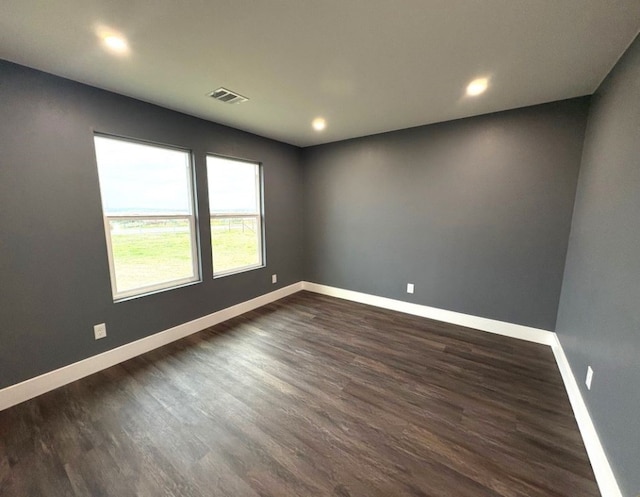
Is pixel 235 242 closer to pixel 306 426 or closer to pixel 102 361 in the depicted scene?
pixel 102 361

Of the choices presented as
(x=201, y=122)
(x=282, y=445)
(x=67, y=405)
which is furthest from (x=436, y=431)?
(x=201, y=122)

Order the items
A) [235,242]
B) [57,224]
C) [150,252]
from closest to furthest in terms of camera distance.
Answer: [57,224] → [150,252] → [235,242]

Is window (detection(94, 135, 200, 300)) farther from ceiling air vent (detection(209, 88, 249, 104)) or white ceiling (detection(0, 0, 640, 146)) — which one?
ceiling air vent (detection(209, 88, 249, 104))

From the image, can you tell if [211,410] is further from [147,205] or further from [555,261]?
[555,261]

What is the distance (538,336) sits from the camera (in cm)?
281

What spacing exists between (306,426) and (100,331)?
6.84ft

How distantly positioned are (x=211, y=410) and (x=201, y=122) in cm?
297

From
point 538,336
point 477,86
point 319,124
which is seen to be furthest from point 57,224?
point 538,336

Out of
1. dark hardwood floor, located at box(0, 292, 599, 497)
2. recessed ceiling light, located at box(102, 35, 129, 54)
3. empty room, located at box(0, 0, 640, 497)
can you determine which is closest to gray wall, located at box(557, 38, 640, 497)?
empty room, located at box(0, 0, 640, 497)

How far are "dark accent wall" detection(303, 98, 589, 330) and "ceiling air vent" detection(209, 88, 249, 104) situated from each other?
1.88m

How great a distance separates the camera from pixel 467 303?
320 cm

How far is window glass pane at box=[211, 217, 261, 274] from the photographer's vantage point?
336 centimetres

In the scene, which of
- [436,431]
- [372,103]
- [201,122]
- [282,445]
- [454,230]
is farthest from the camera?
[454,230]

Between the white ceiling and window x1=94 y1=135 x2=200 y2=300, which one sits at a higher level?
the white ceiling
